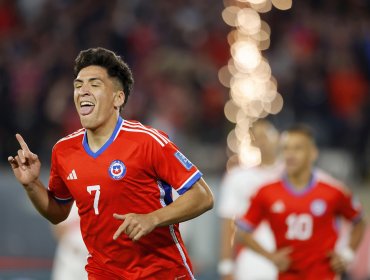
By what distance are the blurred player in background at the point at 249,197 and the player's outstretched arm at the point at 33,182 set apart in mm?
3278

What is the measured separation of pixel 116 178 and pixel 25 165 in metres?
0.54

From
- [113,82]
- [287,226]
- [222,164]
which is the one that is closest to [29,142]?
[222,164]

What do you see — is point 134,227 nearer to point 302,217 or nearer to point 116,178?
point 116,178

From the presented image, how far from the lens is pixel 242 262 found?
902cm

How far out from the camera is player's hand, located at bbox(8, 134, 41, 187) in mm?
5387

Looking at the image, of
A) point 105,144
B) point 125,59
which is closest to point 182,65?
point 125,59

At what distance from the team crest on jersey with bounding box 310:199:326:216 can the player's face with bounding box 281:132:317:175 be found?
0.94 feet

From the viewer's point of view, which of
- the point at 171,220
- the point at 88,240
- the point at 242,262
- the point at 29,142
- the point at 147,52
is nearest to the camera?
the point at 171,220

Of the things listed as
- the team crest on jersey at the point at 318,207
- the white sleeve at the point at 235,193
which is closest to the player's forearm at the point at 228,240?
the white sleeve at the point at 235,193

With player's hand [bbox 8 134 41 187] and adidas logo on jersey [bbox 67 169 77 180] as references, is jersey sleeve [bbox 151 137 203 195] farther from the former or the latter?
player's hand [bbox 8 134 41 187]

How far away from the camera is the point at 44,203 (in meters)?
5.55

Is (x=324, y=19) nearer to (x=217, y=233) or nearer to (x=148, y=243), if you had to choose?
(x=217, y=233)

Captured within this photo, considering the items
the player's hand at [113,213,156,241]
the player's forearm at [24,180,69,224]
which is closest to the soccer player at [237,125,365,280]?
the player's forearm at [24,180,69,224]

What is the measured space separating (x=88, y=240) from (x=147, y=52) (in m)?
7.27
